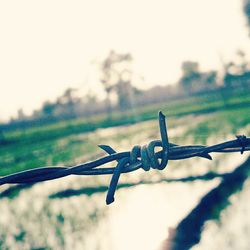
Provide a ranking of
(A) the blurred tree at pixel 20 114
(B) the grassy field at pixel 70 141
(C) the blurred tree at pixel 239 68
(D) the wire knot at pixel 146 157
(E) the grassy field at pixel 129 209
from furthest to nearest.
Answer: (A) the blurred tree at pixel 20 114 < (C) the blurred tree at pixel 239 68 < (B) the grassy field at pixel 70 141 < (E) the grassy field at pixel 129 209 < (D) the wire knot at pixel 146 157

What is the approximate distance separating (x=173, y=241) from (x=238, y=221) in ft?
1.54

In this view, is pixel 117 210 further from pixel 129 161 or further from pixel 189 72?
pixel 189 72

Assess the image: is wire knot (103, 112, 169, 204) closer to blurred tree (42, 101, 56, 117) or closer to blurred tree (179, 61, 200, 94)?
blurred tree (179, 61, 200, 94)

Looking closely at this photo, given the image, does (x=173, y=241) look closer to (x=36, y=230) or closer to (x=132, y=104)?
(x=36, y=230)

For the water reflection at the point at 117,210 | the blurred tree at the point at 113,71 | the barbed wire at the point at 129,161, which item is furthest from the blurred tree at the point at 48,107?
the barbed wire at the point at 129,161

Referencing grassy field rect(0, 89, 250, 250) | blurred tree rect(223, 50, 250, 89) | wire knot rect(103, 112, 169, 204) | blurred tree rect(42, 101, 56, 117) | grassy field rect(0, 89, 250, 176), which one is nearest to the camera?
wire knot rect(103, 112, 169, 204)

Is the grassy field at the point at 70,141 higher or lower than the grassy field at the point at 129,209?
lower

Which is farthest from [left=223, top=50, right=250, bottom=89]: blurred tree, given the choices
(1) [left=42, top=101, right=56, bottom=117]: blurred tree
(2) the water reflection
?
(2) the water reflection

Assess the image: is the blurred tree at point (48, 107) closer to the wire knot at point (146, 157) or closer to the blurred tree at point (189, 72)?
the blurred tree at point (189, 72)

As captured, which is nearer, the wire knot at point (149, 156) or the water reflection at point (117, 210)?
the wire knot at point (149, 156)

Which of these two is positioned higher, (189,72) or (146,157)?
(189,72)

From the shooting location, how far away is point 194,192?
2.96 metres

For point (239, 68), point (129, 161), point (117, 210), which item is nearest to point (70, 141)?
point (117, 210)

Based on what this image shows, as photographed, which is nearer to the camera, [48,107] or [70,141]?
[70,141]
